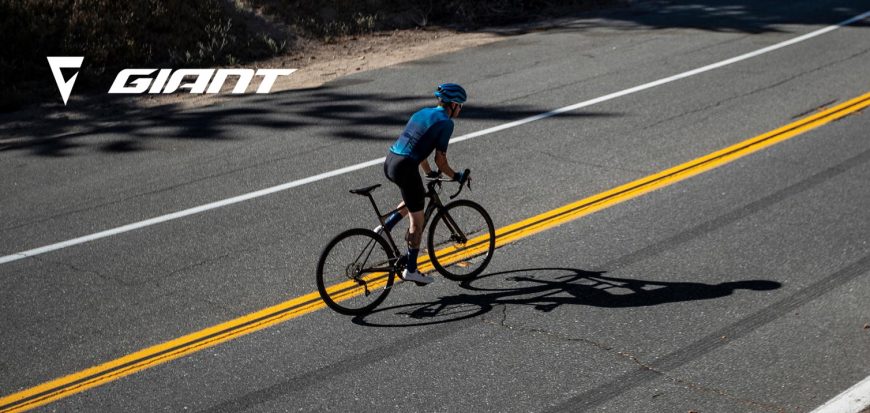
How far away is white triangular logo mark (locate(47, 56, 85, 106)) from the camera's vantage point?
16000 millimetres

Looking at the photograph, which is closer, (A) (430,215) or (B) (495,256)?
(A) (430,215)

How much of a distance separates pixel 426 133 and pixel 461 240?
127 cm

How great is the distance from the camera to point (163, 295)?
29.3ft

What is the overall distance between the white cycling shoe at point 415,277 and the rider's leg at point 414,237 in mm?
39

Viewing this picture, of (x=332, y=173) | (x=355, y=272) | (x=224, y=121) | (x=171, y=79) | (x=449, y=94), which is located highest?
(x=449, y=94)

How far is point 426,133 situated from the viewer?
8445 mm

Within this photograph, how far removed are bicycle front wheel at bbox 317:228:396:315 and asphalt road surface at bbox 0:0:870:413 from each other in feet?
0.66

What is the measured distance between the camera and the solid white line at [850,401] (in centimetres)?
665

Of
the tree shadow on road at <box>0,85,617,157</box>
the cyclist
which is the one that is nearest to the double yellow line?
the cyclist

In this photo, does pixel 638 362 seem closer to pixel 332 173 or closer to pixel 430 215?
pixel 430 215

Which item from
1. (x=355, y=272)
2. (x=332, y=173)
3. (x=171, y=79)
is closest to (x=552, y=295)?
(x=355, y=272)

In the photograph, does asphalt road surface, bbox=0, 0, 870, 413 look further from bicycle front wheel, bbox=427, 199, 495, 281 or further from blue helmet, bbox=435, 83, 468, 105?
blue helmet, bbox=435, 83, 468, 105

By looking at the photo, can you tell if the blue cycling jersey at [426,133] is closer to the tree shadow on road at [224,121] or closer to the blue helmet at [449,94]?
the blue helmet at [449,94]

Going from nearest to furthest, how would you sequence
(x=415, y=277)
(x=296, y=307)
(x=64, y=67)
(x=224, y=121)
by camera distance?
(x=296, y=307) < (x=415, y=277) < (x=224, y=121) < (x=64, y=67)
